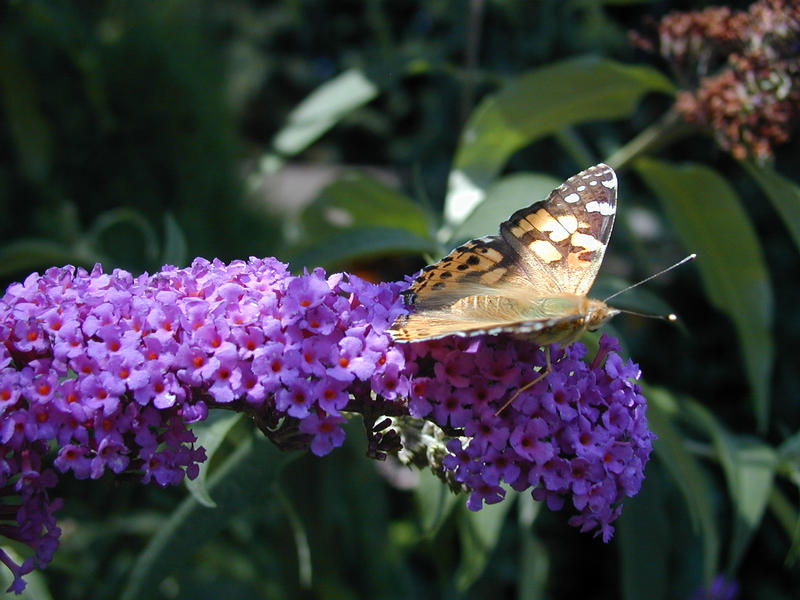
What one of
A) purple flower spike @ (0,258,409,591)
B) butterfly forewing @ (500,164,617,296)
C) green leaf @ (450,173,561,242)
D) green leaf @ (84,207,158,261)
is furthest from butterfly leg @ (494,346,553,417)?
green leaf @ (84,207,158,261)

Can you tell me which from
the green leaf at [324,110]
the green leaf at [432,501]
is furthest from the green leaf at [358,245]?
the green leaf at [324,110]

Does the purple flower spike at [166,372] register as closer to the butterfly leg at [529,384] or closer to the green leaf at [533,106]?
the butterfly leg at [529,384]

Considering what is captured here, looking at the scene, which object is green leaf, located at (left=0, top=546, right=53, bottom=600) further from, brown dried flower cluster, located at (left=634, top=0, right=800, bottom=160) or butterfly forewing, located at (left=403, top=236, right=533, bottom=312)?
brown dried flower cluster, located at (left=634, top=0, right=800, bottom=160)

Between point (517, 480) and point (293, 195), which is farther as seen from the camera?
point (293, 195)

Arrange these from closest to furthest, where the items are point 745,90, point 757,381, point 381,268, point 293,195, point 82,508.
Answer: point 745,90 → point 757,381 → point 82,508 → point 381,268 → point 293,195

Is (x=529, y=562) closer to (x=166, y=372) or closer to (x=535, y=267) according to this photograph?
(x=535, y=267)

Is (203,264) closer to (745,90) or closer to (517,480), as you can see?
(517,480)

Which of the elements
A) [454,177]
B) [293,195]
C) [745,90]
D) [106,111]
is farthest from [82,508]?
[293,195]
